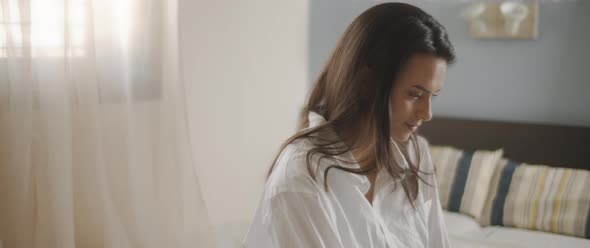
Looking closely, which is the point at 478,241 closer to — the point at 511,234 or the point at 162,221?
the point at 511,234

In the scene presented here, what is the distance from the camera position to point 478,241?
7.93 feet

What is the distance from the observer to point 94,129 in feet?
7.07

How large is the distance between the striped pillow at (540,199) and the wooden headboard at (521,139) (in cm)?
13

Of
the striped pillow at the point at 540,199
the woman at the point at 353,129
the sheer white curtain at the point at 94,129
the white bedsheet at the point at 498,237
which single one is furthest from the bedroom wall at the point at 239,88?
the woman at the point at 353,129

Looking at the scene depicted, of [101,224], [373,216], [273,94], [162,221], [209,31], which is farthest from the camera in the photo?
[273,94]

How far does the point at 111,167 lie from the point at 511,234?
157 centimetres

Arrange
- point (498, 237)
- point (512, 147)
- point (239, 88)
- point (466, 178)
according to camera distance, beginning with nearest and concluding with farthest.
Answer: point (498, 237) < point (466, 178) < point (512, 147) < point (239, 88)

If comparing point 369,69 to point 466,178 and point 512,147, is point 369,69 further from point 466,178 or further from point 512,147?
point 512,147

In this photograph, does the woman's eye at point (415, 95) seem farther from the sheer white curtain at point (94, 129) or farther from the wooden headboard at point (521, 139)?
the wooden headboard at point (521, 139)

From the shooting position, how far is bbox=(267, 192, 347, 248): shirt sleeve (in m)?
1.16

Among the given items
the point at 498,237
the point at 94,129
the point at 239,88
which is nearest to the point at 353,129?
the point at 94,129

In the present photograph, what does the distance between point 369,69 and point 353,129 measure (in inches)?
5.5

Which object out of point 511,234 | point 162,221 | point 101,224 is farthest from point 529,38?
point 101,224

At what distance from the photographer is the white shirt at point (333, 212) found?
1.17 metres
